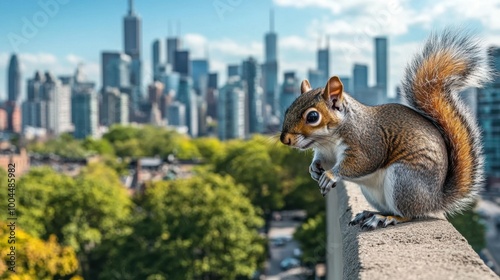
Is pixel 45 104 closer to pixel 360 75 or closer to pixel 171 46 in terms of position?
pixel 171 46

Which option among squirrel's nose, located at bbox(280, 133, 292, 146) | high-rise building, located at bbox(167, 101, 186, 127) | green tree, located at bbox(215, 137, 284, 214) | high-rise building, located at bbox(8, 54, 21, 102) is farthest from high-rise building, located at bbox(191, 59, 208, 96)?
squirrel's nose, located at bbox(280, 133, 292, 146)

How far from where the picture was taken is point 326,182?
299 centimetres

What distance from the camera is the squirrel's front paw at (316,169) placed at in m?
3.25

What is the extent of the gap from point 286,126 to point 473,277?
48.4 inches

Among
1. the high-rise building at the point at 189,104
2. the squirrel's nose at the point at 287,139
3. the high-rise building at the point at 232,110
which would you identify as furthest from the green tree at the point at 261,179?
the high-rise building at the point at 189,104

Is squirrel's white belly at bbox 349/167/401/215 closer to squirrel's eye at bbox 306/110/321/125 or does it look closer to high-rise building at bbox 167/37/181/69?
squirrel's eye at bbox 306/110/321/125

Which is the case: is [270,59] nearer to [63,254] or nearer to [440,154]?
[63,254]

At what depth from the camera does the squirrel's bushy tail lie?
10.5 ft

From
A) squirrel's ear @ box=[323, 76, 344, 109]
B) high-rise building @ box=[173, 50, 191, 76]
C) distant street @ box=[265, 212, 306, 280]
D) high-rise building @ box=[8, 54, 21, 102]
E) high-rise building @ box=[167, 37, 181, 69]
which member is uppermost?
high-rise building @ box=[167, 37, 181, 69]

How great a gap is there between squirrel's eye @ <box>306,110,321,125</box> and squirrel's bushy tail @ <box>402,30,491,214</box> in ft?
1.87

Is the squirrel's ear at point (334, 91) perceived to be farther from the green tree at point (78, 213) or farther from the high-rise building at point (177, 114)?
the high-rise building at point (177, 114)

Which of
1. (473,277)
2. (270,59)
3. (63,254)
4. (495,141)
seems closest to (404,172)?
(473,277)

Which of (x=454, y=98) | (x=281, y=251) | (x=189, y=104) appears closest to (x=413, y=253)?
(x=454, y=98)

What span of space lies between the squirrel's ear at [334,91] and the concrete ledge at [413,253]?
631 millimetres
